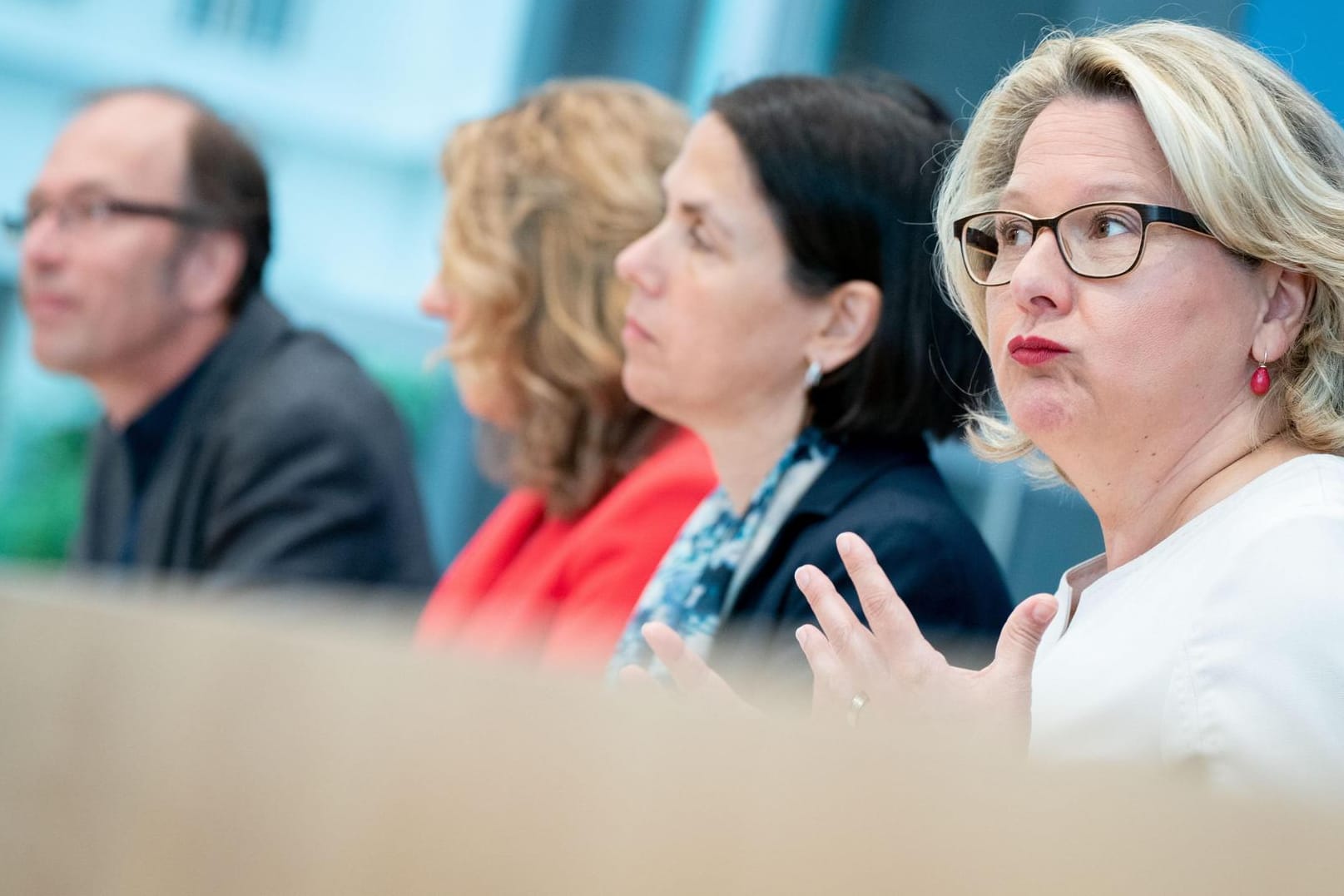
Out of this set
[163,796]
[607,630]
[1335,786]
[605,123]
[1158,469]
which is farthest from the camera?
[605,123]

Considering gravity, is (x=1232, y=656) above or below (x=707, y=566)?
above

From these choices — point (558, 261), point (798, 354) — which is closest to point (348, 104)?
point (558, 261)

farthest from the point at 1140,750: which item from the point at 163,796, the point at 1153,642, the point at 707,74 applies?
the point at 707,74

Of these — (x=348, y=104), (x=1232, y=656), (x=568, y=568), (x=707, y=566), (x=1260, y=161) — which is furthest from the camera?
(x=348, y=104)

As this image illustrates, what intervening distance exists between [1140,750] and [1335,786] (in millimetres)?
109

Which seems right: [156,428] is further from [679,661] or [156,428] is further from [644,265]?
[679,661]

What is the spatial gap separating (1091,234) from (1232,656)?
36 centimetres

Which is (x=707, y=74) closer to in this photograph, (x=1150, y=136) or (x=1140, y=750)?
(x=1150, y=136)

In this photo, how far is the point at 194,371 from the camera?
2434 mm

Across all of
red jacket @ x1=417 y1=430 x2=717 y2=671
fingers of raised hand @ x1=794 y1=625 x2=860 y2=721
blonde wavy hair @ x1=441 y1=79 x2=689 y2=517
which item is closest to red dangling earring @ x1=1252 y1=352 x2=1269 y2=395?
fingers of raised hand @ x1=794 y1=625 x2=860 y2=721

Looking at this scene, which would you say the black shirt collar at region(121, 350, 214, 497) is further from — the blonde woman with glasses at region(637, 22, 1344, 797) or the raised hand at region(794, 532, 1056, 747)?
the raised hand at region(794, 532, 1056, 747)

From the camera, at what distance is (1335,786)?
0.88m

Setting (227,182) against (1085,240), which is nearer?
(1085,240)

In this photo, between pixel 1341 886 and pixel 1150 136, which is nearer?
pixel 1341 886
